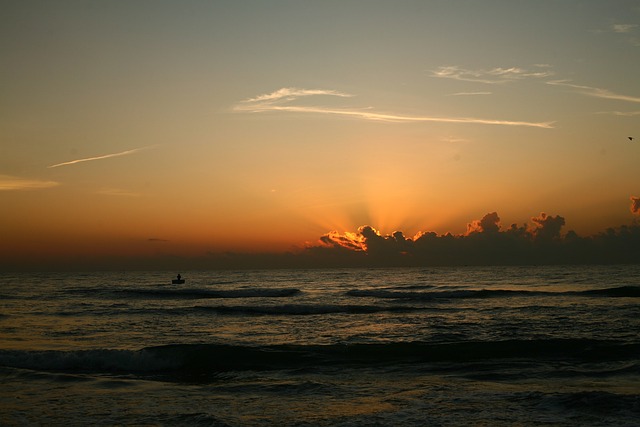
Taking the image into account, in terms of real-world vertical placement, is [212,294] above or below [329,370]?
below

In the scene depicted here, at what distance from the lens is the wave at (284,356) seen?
2005 cm

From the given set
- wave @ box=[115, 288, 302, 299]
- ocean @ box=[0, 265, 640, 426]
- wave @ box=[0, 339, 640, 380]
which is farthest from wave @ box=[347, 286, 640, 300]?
wave @ box=[0, 339, 640, 380]

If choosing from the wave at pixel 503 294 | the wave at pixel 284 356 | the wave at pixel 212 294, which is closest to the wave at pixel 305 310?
the wave at pixel 503 294

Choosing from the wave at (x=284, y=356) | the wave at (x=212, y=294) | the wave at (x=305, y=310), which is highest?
the wave at (x=284, y=356)

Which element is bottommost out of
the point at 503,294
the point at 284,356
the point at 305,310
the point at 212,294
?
the point at 212,294

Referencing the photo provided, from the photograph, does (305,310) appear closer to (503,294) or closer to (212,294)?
(503,294)

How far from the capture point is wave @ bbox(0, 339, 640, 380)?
20047 millimetres

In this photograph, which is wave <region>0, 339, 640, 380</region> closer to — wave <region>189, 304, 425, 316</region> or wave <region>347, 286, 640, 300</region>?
wave <region>189, 304, 425, 316</region>

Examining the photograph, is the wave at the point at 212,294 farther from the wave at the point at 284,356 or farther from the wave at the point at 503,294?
the wave at the point at 284,356

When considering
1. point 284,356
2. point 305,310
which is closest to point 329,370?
point 284,356

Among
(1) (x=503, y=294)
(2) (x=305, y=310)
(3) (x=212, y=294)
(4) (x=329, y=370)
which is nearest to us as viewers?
(4) (x=329, y=370)

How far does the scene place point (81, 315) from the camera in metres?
38.0

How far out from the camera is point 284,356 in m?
21.6

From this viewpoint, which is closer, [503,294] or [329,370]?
[329,370]
